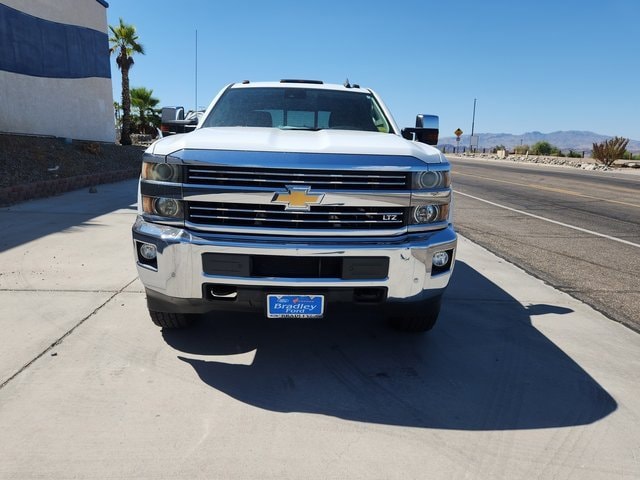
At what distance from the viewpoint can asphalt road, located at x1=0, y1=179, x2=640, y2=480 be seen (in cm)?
249

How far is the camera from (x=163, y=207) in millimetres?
3225

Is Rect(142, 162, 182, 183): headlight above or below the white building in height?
below

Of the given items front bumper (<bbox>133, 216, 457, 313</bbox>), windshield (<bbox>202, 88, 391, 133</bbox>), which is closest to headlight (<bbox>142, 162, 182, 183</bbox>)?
front bumper (<bbox>133, 216, 457, 313</bbox>)

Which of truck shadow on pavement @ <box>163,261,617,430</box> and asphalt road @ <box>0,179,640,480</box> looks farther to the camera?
A: truck shadow on pavement @ <box>163,261,617,430</box>

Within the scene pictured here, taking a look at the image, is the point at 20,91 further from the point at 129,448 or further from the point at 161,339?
the point at 129,448

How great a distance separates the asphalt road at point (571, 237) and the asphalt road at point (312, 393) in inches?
32.7

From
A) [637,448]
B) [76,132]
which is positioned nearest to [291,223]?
[637,448]

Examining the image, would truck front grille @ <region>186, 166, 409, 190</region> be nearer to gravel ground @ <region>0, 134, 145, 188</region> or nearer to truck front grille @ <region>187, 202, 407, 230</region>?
truck front grille @ <region>187, 202, 407, 230</region>

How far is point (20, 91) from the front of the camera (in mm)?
15883

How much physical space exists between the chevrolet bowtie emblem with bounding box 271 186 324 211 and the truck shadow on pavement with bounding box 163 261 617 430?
3.59 feet

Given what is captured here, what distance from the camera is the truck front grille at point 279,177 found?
3.10 m

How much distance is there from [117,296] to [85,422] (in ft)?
7.12

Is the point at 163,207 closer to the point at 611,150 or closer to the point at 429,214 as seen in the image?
the point at 429,214

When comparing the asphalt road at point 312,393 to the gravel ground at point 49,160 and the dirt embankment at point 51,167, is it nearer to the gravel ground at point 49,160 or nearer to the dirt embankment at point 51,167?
the dirt embankment at point 51,167
